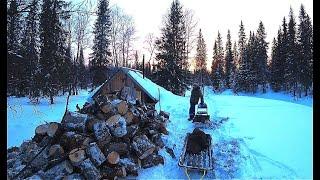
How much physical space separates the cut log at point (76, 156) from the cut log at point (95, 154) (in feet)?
0.62

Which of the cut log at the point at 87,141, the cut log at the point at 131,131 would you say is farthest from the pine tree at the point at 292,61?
the cut log at the point at 87,141

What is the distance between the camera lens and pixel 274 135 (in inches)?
492

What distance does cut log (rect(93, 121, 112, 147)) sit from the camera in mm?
9482

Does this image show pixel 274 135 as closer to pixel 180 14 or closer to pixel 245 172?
pixel 245 172

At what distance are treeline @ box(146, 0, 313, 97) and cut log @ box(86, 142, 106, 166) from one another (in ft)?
71.3

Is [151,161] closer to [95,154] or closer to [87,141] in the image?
[95,154]

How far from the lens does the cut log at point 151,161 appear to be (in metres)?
9.92

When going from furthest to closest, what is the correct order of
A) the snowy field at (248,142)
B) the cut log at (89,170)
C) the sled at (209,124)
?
the sled at (209,124) < the snowy field at (248,142) < the cut log at (89,170)

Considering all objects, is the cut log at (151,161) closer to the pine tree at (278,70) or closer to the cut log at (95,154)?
the cut log at (95,154)

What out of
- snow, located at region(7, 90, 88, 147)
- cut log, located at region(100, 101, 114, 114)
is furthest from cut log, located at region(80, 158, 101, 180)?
snow, located at region(7, 90, 88, 147)

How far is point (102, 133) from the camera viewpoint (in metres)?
9.60

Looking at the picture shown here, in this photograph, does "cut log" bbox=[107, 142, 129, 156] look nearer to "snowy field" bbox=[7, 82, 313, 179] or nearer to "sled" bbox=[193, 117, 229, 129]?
"snowy field" bbox=[7, 82, 313, 179]

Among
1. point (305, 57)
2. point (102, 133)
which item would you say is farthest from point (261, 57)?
point (102, 133)
